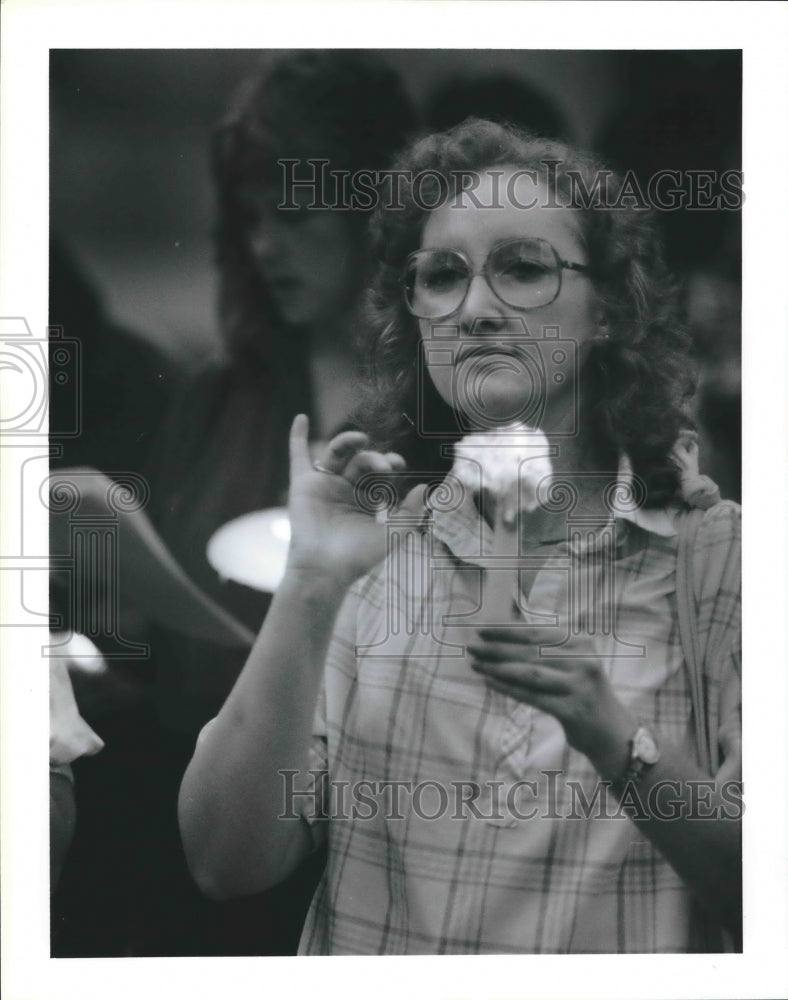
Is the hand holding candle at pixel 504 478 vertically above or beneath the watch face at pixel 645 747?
above

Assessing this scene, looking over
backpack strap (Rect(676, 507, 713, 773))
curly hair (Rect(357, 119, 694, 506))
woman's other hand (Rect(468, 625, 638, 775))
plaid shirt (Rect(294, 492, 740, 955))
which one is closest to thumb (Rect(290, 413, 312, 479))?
curly hair (Rect(357, 119, 694, 506))

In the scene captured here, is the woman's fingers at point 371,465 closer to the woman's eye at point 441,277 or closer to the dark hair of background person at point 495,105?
the woman's eye at point 441,277

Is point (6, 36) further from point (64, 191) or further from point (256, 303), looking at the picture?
point (256, 303)

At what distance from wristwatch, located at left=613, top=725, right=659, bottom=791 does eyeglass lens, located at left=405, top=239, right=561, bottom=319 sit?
84cm

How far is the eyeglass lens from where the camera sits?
7.00 feet

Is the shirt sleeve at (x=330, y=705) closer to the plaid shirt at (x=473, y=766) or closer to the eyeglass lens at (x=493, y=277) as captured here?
the plaid shirt at (x=473, y=766)

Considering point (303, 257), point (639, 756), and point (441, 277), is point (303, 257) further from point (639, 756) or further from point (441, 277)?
point (639, 756)

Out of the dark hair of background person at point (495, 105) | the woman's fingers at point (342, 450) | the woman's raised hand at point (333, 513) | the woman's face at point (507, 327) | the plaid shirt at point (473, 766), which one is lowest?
the plaid shirt at point (473, 766)

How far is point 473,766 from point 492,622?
28 cm

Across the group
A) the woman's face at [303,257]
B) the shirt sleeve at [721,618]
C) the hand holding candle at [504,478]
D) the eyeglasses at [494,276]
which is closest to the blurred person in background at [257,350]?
the woman's face at [303,257]

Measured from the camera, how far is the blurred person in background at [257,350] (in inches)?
85.2

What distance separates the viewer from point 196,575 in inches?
85.7

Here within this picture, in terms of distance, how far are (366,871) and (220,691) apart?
17.5 inches
